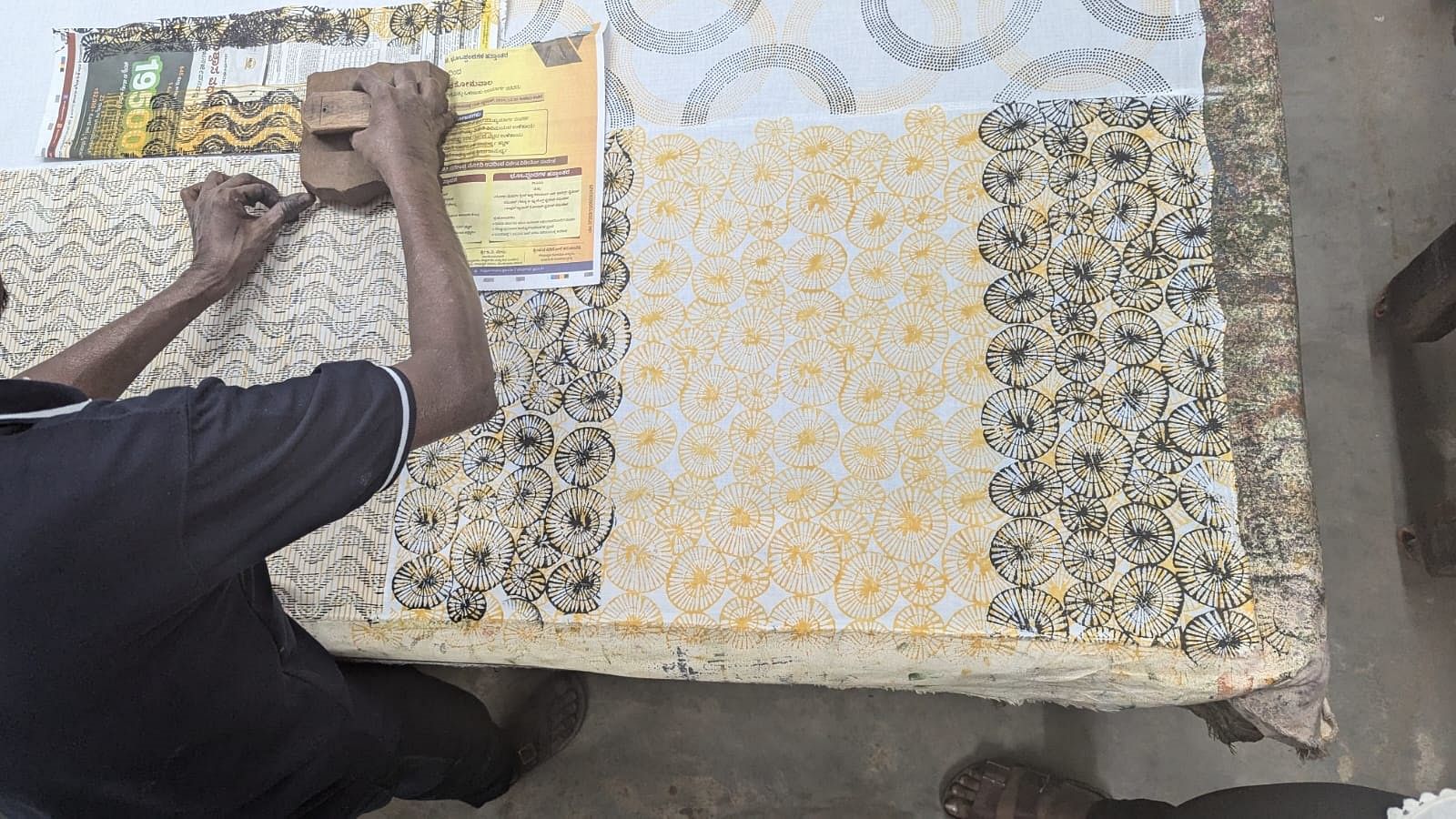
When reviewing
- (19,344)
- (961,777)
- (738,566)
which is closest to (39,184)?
(19,344)

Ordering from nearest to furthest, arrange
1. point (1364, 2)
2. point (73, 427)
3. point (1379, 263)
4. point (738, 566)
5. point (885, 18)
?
point (73, 427) → point (738, 566) → point (885, 18) → point (1379, 263) → point (1364, 2)

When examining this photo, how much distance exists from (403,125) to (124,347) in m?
0.42

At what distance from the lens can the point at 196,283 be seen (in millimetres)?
1011

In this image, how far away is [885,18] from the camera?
1046mm

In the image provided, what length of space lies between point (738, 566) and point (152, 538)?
536 mm

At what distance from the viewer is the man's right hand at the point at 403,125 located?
0.95 meters

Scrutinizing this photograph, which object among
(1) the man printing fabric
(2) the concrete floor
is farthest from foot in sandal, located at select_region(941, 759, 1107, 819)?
(1) the man printing fabric

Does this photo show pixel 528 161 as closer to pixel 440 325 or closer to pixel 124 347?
pixel 440 325

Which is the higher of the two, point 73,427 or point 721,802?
point 73,427

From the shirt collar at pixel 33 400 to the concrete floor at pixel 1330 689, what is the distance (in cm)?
115

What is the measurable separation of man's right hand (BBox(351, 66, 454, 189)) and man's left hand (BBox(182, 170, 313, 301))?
17cm

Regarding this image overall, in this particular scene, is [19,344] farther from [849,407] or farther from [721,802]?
[721,802]

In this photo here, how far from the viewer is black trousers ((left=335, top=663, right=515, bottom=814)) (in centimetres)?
102

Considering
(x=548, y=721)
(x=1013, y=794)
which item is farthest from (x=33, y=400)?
(x=1013, y=794)
